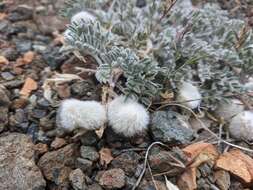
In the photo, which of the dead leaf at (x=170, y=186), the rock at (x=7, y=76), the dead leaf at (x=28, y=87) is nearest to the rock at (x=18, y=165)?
the dead leaf at (x=28, y=87)

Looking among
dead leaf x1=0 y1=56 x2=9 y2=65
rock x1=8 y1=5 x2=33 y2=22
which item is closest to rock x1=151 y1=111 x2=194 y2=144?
dead leaf x1=0 y1=56 x2=9 y2=65

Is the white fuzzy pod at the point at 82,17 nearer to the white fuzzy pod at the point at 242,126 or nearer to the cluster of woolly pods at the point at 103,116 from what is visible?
the cluster of woolly pods at the point at 103,116

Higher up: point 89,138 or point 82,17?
point 82,17

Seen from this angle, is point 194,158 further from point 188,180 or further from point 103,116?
point 103,116

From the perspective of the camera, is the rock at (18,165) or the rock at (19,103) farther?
the rock at (19,103)

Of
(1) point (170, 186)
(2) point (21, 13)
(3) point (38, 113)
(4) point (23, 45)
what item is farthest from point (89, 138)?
(2) point (21, 13)

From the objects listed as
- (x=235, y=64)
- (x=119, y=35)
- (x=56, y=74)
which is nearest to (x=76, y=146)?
(x=56, y=74)

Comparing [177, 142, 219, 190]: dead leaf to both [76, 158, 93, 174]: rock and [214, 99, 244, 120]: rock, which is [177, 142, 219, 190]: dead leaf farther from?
[76, 158, 93, 174]: rock
